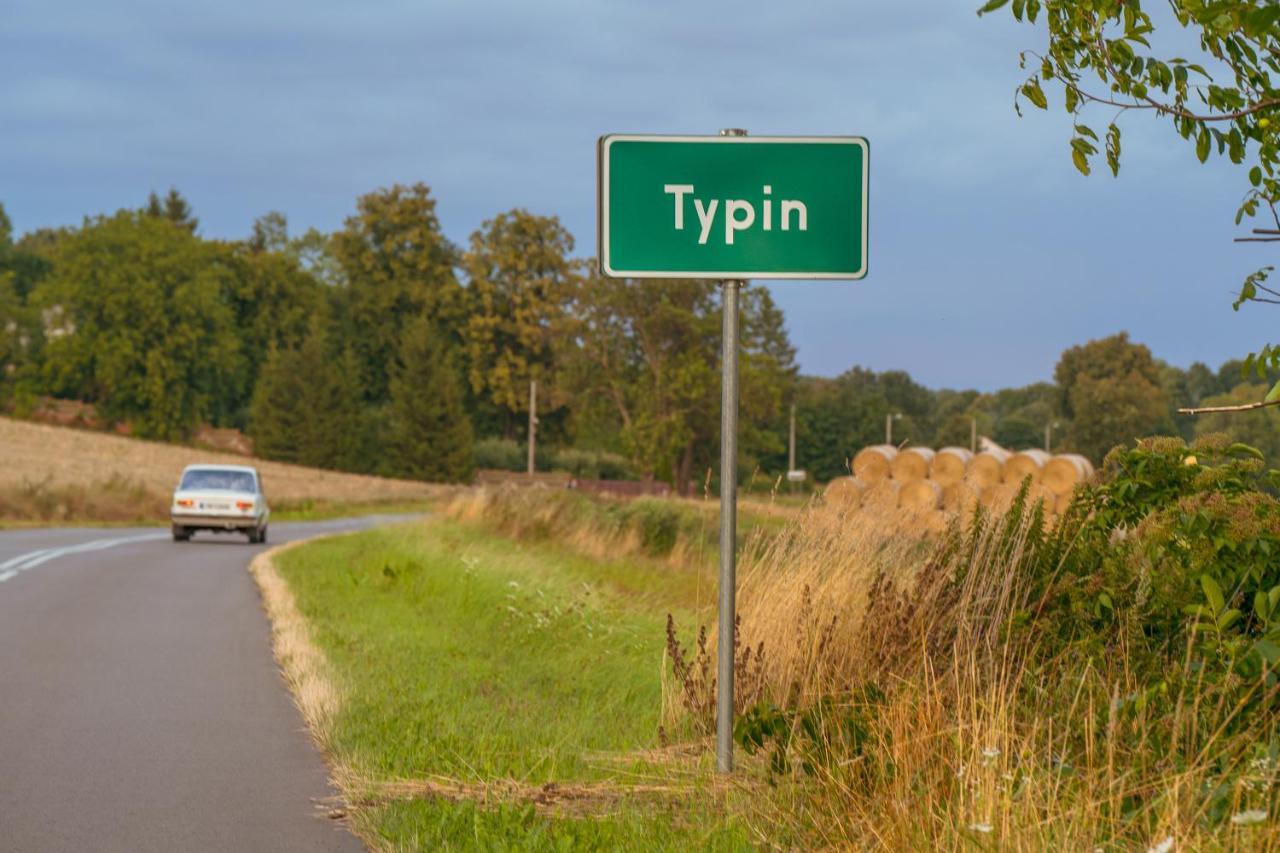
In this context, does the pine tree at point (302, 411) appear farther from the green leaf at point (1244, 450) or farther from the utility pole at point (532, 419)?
the green leaf at point (1244, 450)

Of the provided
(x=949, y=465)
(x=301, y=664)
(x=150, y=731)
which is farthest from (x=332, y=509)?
(x=150, y=731)

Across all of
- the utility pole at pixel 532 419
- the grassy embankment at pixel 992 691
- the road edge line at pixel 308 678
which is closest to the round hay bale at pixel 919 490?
the road edge line at pixel 308 678

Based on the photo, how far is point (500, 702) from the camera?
Result: 31.8ft

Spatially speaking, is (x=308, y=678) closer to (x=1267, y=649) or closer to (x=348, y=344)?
(x=1267, y=649)

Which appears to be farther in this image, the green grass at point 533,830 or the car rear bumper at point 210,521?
the car rear bumper at point 210,521

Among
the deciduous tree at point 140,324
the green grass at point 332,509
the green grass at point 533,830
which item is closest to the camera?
the green grass at point 533,830

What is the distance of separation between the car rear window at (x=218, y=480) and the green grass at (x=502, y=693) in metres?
12.9

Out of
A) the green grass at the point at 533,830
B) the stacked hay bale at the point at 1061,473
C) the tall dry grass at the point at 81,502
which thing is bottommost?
the tall dry grass at the point at 81,502

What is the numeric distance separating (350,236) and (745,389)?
3740 cm

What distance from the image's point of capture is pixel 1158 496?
23.2 feet

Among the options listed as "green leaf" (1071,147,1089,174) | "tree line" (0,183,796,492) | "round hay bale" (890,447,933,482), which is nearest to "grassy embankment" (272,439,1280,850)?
"green leaf" (1071,147,1089,174)

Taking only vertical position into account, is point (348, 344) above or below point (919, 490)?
above

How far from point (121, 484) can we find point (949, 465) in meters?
28.9

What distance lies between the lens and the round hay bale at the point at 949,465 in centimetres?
3128
